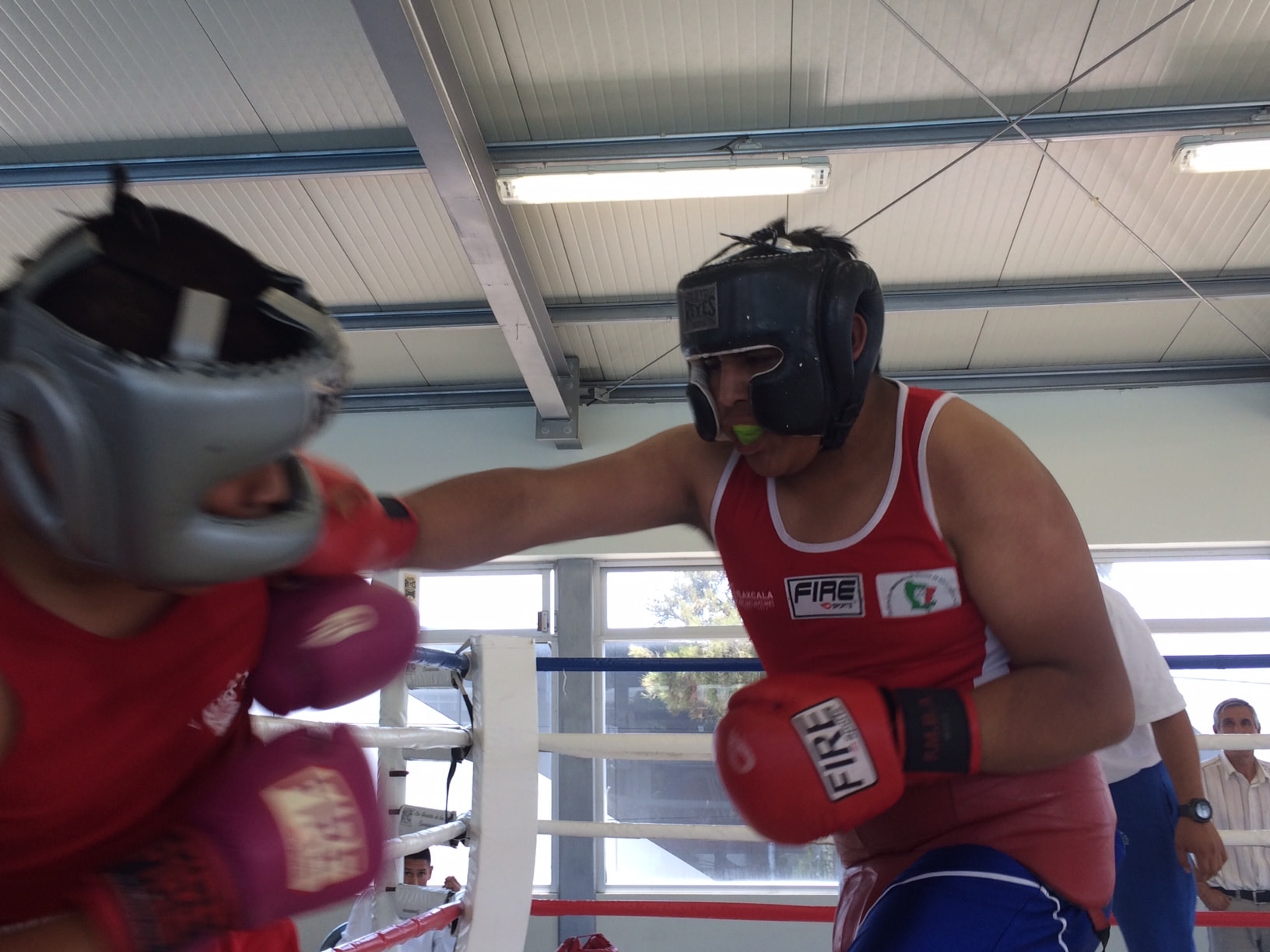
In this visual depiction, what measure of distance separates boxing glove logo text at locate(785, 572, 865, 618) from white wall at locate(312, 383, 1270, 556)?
506 cm

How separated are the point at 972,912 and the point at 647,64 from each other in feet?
12.7

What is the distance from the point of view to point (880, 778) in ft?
3.22

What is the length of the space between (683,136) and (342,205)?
1743mm

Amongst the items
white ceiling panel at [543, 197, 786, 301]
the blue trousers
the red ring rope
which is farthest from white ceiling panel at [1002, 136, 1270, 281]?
the red ring rope

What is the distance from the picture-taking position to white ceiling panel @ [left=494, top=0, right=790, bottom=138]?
3.95 m

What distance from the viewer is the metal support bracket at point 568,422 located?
246 inches

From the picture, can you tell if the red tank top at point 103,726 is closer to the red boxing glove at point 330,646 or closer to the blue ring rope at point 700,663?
the red boxing glove at point 330,646

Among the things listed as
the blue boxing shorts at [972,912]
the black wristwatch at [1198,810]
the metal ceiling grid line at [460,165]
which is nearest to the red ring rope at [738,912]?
the black wristwatch at [1198,810]

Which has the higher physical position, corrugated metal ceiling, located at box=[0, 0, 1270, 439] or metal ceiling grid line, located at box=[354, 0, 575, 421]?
corrugated metal ceiling, located at box=[0, 0, 1270, 439]

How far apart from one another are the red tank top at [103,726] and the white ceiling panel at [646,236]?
4266 millimetres

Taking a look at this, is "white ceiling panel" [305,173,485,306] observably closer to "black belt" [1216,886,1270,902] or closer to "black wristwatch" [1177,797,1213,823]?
"black wristwatch" [1177,797,1213,823]

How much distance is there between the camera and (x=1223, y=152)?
14.1 ft

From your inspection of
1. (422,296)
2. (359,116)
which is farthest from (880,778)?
(422,296)

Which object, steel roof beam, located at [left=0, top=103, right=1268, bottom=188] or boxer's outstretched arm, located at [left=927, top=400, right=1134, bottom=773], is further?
steel roof beam, located at [left=0, top=103, right=1268, bottom=188]
